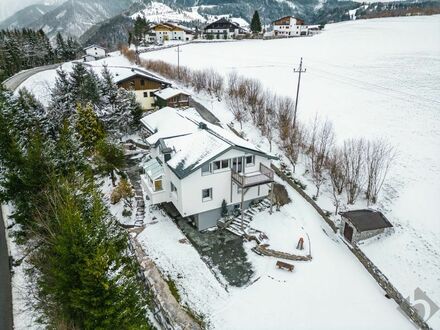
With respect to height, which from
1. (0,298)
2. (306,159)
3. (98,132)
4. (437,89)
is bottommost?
(0,298)

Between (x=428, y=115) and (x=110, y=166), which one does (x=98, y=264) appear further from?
(x=428, y=115)

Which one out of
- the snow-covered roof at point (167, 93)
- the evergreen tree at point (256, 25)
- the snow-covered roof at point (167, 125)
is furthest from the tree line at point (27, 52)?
the evergreen tree at point (256, 25)

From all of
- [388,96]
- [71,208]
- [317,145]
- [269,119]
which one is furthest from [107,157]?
[388,96]

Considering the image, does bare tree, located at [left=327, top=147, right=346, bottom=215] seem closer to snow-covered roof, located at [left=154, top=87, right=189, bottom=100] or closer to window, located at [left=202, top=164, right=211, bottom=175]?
window, located at [left=202, top=164, right=211, bottom=175]

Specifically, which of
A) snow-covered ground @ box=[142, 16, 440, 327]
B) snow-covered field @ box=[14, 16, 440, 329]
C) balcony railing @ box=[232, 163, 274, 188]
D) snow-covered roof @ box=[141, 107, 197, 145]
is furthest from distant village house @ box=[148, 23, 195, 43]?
balcony railing @ box=[232, 163, 274, 188]

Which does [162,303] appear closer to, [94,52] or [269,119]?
[269,119]

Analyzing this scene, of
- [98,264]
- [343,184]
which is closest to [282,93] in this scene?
[343,184]
